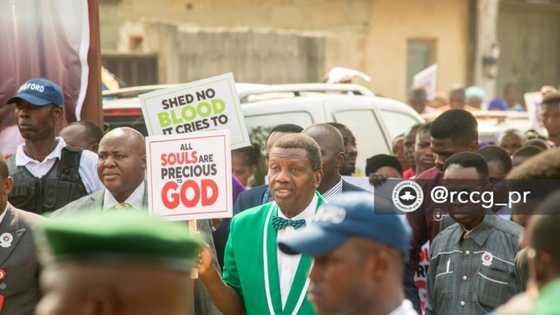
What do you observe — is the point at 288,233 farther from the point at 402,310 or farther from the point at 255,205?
the point at 255,205

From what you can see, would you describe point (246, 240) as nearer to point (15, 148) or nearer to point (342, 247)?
point (342, 247)

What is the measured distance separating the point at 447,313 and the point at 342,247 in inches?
116

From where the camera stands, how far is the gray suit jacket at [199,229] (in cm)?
709

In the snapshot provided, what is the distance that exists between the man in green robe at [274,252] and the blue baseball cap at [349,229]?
221 cm

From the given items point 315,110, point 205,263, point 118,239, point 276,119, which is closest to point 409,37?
point 315,110

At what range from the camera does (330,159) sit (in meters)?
8.08

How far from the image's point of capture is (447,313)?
6.84m

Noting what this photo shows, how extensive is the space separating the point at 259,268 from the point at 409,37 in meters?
19.2

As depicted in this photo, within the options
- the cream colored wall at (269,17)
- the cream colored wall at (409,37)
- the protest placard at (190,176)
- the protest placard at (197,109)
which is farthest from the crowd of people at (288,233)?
the cream colored wall at (409,37)

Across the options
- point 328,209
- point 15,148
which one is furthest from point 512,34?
point 328,209

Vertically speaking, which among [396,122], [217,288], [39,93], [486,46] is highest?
[486,46]

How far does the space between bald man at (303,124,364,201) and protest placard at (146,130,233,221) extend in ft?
2.13

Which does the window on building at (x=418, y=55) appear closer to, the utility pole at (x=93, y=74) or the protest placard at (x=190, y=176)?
the utility pole at (x=93, y=74)

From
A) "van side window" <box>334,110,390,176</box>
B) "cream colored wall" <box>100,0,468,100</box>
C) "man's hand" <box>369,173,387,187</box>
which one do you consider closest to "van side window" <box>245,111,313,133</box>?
"van side window" <box>334,110,390,176</box>
